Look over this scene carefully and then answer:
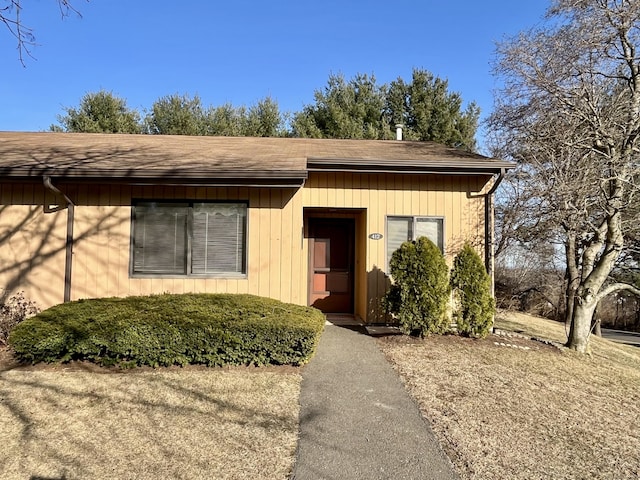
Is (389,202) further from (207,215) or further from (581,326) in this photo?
(581,326)

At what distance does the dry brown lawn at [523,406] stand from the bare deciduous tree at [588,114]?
75.9 inches

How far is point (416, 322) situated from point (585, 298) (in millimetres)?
3207

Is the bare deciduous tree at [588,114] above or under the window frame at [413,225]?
above

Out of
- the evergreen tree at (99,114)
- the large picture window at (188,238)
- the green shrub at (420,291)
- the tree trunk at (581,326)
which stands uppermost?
the evergreen tree at (99,114)

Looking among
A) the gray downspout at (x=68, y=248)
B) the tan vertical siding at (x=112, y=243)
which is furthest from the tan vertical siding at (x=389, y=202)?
the gray downspout at (x=68, y=248)

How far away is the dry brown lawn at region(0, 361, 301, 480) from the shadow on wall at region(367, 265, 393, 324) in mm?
2810

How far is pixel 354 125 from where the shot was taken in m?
20.0

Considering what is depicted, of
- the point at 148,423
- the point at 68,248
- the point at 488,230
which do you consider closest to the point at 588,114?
the point at 488,230

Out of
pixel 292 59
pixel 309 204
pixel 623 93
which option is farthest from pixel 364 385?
pixel 292 59

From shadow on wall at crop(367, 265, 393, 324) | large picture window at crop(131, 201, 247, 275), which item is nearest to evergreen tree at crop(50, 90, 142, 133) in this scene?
large picture window at crop(131, 201, 247, 275)

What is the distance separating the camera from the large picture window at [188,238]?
665 cm

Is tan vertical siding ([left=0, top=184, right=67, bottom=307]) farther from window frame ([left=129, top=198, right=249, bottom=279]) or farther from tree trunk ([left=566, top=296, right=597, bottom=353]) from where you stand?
tree trunk ([left=566, top=296, right=597, bottom=353])

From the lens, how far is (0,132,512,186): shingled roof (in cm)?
622

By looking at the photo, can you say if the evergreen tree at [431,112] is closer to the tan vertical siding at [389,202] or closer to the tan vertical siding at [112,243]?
the tan vertical siding at [389,202]
